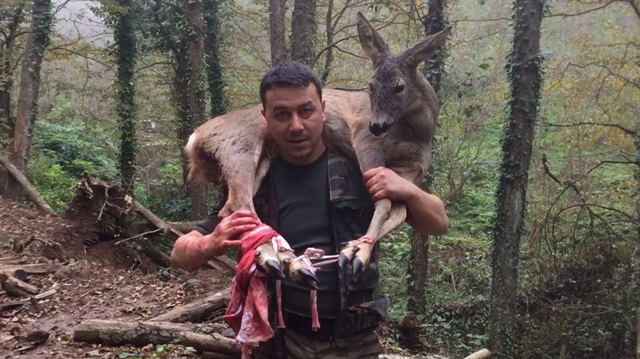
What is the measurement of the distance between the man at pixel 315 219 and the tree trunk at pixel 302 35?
8.64 meters

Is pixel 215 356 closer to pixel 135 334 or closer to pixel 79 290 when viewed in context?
pixel 135 334

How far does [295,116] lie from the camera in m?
2.51

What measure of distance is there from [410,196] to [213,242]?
0.86m

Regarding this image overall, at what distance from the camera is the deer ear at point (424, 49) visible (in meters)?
3.17

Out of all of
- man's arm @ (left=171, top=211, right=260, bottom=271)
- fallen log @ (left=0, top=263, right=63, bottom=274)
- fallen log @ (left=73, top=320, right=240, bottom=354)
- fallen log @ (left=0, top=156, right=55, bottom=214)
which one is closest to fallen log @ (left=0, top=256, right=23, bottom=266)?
fallen log @ (left=0, top=263, right=63, bottom=274)

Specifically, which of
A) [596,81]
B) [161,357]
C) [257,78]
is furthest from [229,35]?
[161,357]

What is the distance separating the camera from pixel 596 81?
1391cm

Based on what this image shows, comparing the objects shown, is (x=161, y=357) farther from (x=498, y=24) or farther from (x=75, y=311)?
(x=498, y=24)

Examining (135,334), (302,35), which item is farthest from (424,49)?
(302,35)

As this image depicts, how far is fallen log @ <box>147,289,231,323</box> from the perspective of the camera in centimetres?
629

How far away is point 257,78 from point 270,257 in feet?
54.2

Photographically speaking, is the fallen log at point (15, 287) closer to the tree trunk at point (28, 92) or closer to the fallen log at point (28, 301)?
the fallen log at point (28, 301)

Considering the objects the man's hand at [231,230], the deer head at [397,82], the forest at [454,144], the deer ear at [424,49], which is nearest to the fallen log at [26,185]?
the forest at [454,144]

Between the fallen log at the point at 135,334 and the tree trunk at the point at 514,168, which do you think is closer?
the fallen log at the point at 135,334
